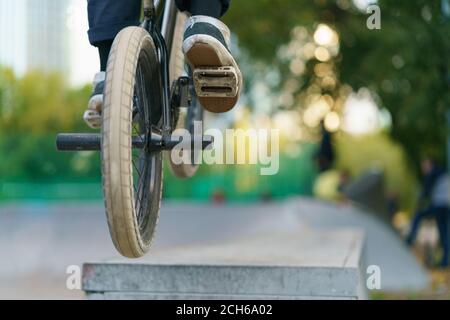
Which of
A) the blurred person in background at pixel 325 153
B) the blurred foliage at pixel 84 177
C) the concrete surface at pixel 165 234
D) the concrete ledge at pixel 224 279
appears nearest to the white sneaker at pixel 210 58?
the concrete ledge at pixel 224 279

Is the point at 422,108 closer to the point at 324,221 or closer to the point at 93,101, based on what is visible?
the point at 324,221

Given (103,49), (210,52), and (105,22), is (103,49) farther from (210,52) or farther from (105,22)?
(210,52)

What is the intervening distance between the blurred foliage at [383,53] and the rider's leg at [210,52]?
638 cm

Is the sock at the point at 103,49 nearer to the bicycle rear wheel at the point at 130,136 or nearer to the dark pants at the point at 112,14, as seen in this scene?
the dark pants at the point at 112,14

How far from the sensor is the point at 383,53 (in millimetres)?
12711

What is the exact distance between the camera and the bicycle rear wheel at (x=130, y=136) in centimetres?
253

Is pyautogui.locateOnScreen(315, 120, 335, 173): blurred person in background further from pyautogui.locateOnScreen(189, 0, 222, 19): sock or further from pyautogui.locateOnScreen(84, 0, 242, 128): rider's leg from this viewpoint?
pyautogui.locateOnScreen(189, 0, 222, 19): sock

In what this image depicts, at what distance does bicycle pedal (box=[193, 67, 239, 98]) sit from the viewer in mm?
2963

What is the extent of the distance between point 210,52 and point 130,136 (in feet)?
1.69

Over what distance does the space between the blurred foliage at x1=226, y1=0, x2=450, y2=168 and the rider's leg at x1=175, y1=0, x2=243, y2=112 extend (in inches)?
251

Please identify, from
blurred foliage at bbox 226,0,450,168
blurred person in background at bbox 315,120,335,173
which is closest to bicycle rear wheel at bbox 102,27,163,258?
blurred foliage at bbox 226,0,450,168

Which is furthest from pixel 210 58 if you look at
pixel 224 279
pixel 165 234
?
pixel 165 234
